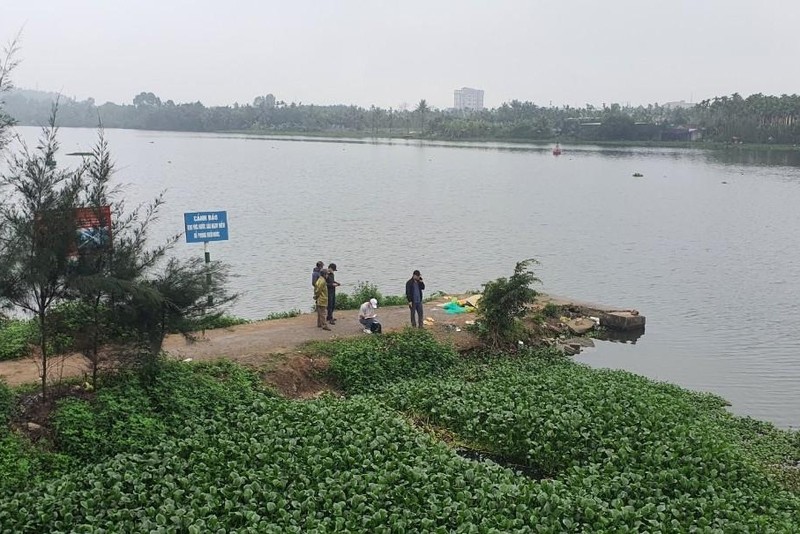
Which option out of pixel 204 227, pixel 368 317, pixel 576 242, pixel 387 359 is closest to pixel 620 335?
pixel 368 317

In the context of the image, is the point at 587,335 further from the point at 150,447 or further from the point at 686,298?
the point at 150,447

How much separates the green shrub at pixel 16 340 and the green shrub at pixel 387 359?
6.20 meters

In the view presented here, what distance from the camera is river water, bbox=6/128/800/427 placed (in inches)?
920

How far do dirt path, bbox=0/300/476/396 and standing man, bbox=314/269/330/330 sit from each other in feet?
0.83

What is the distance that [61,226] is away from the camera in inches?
455

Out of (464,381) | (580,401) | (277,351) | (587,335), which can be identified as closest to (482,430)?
(580,401)

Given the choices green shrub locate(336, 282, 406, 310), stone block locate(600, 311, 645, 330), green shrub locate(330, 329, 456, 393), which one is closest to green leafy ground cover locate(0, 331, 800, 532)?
green shrub locate(330, 329, 456, 393)

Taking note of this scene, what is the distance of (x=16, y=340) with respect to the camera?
591 inches

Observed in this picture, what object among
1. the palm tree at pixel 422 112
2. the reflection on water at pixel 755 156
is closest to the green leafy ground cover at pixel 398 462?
the reflection on water at pixel 755 156

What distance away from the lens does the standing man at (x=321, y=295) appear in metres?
17.8

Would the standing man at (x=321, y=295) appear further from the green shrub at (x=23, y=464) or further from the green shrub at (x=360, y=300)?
the green shrub at (x=23, y=464)

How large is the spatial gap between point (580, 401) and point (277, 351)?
21.6 feet

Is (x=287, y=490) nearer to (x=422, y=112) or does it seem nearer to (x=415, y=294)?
(x=415, y=294)

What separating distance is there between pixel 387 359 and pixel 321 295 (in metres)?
2.54
